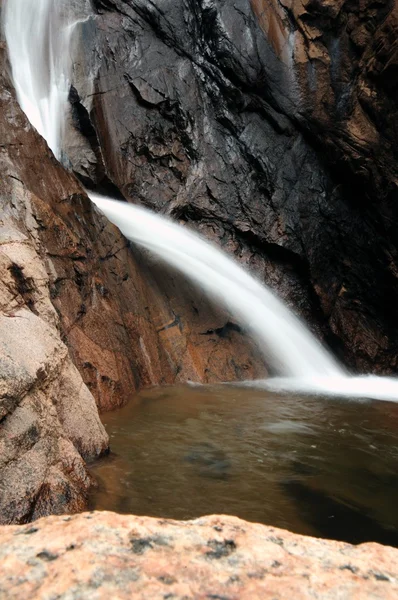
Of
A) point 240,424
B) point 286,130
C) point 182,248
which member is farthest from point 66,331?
point 286,130

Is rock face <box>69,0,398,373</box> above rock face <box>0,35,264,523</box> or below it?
above

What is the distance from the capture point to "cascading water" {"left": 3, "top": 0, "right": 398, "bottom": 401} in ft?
30.3

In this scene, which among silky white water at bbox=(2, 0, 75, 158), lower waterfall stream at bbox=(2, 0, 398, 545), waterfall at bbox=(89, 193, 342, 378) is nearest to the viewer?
lower waterfall stream at bbox=(2, 0, 398, 545)

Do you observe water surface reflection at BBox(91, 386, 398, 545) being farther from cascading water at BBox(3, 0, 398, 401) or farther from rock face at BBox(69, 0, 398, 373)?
rock face at BBox(69, 0, 398, 373)

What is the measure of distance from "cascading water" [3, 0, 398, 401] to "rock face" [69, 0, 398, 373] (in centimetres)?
68

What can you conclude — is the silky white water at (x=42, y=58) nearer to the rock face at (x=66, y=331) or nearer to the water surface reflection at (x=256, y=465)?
the rock face at (x=66, y=331)

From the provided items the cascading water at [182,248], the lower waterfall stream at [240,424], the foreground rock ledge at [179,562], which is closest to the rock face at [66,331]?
the lower waterfall stream at [240,424]

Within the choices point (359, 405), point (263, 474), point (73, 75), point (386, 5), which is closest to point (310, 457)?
point (263, 474)

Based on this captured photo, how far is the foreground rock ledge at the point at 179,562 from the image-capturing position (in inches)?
56.5

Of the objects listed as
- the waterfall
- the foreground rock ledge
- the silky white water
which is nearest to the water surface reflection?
the foreground rock ledge

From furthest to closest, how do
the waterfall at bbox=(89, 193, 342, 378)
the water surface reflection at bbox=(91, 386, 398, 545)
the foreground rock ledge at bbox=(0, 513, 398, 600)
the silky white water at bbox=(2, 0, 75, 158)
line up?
the silky white water at bbox=(2, 0, 75, 158) < the waterfall at bbox=(89, 193, 342, 378) < the water surface reflection at bbox=(91, 386, 398, 545) < the foreground rock ledge at bbox=(0, 513, 398, 600)

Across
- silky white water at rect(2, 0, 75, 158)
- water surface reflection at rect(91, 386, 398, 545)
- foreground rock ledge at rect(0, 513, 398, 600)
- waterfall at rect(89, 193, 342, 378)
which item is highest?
silky white water at rect(2, 0, 75, 158)

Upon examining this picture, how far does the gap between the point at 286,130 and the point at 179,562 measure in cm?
1182

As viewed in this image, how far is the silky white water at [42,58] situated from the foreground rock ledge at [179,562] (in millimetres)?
9224
